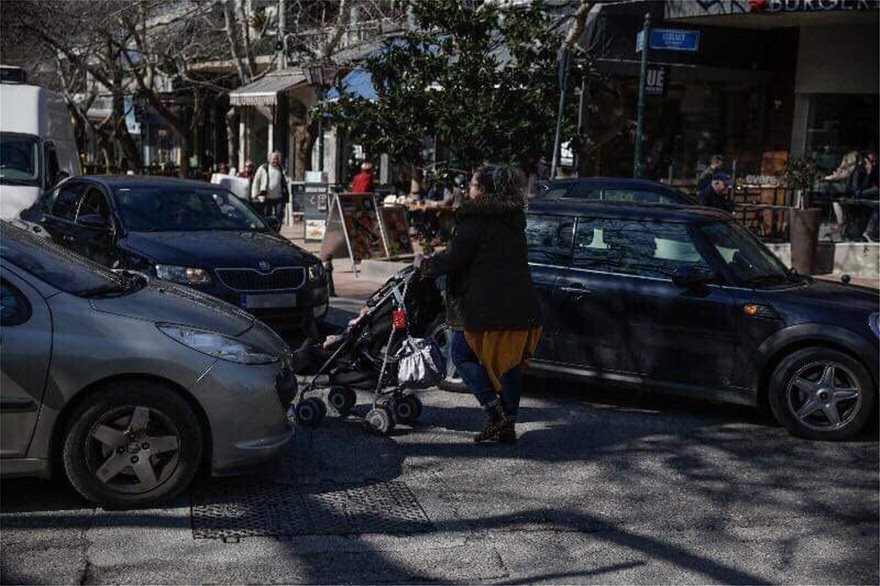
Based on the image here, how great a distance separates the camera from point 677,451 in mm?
7395

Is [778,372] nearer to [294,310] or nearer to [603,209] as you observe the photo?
[603,209]

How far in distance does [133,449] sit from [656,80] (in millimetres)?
10430

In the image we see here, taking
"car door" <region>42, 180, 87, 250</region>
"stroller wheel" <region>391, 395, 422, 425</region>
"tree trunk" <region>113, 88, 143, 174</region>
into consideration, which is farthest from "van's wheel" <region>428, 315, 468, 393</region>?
"tree trunk" <region>113, 88, 143, 174</region>

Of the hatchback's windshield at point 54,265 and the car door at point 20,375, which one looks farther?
the hatchback's windshield at point 54,265

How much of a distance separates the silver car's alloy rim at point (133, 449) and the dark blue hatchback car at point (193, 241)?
3.82 m

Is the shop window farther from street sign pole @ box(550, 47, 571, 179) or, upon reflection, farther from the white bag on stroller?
the white bag on stroller

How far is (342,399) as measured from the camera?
7680 mm

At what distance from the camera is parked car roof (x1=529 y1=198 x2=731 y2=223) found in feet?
27.6

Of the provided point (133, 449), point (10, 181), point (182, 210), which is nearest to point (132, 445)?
point (133, 449)

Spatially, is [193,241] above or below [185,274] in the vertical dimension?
above

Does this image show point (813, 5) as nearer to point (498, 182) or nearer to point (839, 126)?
point (839, 126)

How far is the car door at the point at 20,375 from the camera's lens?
530 centimetres

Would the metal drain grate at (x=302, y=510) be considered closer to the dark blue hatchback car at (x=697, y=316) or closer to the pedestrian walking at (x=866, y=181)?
the dark blue hatchback car at (x=697, y=316)

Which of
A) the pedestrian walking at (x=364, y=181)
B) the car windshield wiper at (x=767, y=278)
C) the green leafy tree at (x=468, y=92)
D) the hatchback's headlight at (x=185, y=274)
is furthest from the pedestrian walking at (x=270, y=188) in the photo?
the car windshield wiper at (x=767, y=278)
